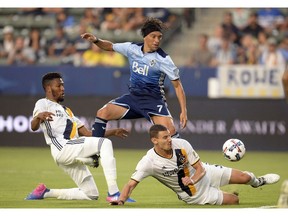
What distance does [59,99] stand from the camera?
11.4 meters

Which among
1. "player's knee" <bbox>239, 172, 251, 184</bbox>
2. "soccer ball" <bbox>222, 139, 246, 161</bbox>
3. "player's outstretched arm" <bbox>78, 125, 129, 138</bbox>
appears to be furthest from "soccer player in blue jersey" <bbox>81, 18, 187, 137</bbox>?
"player's knee" <bbox>239, 172, 251, 184</bbox>

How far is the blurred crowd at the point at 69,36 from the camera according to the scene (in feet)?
76.9

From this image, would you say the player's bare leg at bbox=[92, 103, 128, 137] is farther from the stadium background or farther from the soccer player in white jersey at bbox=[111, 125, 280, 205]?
the stadium background

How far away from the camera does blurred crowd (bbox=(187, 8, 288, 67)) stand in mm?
22516

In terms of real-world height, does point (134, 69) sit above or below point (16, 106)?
above

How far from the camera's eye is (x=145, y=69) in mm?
12141

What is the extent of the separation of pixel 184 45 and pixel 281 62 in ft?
10.4

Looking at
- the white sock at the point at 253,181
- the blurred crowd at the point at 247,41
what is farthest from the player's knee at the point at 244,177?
the blurred crowd at the point at 247,41

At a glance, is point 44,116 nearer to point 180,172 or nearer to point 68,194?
point 68,194

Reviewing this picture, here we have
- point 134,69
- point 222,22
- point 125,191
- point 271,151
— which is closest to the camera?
point 125,191

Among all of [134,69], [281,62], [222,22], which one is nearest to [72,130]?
[134,69]

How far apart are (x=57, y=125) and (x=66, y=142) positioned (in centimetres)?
26

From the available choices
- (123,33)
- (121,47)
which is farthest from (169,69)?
(123,33)
